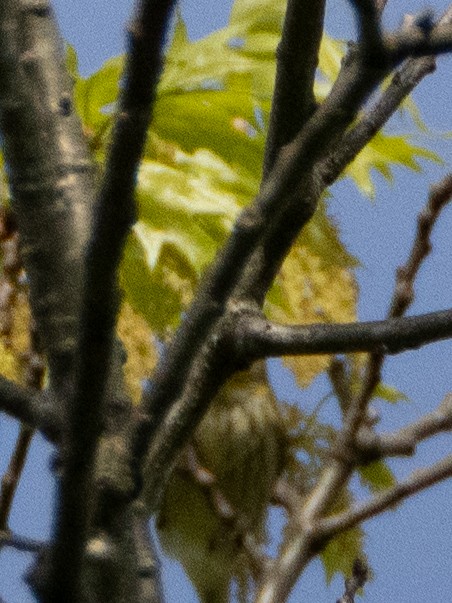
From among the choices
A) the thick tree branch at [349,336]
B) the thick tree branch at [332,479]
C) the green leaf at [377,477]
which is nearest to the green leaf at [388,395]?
the green leaf at [377,477]

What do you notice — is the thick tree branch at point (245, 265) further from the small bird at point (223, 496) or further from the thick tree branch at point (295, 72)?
the small bird at point (223, 496)

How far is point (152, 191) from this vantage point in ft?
2.76

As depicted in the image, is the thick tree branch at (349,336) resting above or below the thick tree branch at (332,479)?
below

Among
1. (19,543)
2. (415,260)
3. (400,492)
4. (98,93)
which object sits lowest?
(19,543)

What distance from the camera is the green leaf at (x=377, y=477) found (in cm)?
112

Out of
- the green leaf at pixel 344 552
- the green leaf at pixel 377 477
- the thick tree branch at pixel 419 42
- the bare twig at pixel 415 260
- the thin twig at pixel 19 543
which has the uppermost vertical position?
the green leaf at pixel 377 477

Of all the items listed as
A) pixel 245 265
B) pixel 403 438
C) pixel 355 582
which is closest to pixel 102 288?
pixel 245 265

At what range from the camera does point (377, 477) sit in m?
1.12

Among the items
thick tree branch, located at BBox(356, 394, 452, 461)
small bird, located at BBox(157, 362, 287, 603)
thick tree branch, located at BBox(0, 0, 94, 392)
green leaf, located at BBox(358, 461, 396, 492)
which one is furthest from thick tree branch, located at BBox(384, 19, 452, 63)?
green leaf, located at BBox(358, 461, 396, 492)

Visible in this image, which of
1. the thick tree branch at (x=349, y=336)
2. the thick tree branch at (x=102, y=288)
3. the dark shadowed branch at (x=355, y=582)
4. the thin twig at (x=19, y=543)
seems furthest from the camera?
the dark shadowed branch at (x=355, y=582)

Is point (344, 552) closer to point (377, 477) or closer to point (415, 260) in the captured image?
point (377, 477)

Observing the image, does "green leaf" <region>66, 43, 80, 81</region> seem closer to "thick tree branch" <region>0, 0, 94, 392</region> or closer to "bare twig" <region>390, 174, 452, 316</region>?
"thick tree branch" <region>0, 0, 94, 392</region>

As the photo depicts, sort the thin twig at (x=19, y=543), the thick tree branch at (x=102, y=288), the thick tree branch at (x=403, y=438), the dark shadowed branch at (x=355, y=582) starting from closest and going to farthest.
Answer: the thick tree branch at (x=102, y=288) < the thin twig at (x=19, y=543) < the dark shadowed branch at (x=355, y=582) < the thick tree branch at (x=403, y=438)

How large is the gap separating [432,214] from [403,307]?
77mm
